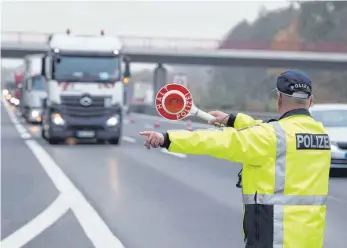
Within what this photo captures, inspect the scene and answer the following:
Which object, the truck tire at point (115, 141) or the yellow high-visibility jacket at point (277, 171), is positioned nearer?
the yellow high-visibility jacket at point (277, 171)

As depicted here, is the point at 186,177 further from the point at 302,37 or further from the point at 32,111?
the point at 302,37

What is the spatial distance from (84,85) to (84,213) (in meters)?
13.2

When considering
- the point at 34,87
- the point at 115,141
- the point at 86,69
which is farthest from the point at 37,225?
the point at 34,87

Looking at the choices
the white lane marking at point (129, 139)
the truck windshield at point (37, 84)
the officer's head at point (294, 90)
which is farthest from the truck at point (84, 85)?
the officer's head at point (294, 90)

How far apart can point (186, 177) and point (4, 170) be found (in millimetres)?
3998

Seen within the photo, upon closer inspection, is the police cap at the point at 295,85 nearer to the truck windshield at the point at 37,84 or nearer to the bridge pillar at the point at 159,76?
the truck windshield at the point at 37,84

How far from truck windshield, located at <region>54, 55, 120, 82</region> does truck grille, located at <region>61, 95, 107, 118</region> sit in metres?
0.61

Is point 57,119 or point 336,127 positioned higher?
point 336,127

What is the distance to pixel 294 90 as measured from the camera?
368 centimetres

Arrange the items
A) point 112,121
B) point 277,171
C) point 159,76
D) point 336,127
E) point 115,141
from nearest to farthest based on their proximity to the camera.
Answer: point 277,171 < point 336,127 < point 112,121 < point 115,141 < point 159,76

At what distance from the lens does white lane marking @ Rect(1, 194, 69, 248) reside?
8.37 m

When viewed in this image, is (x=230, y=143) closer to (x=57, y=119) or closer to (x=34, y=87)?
(x=57, y=119)

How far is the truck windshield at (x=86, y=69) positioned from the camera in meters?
23.1

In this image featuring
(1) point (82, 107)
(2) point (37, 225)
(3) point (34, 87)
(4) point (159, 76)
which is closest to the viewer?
(2) point (37, 225)
